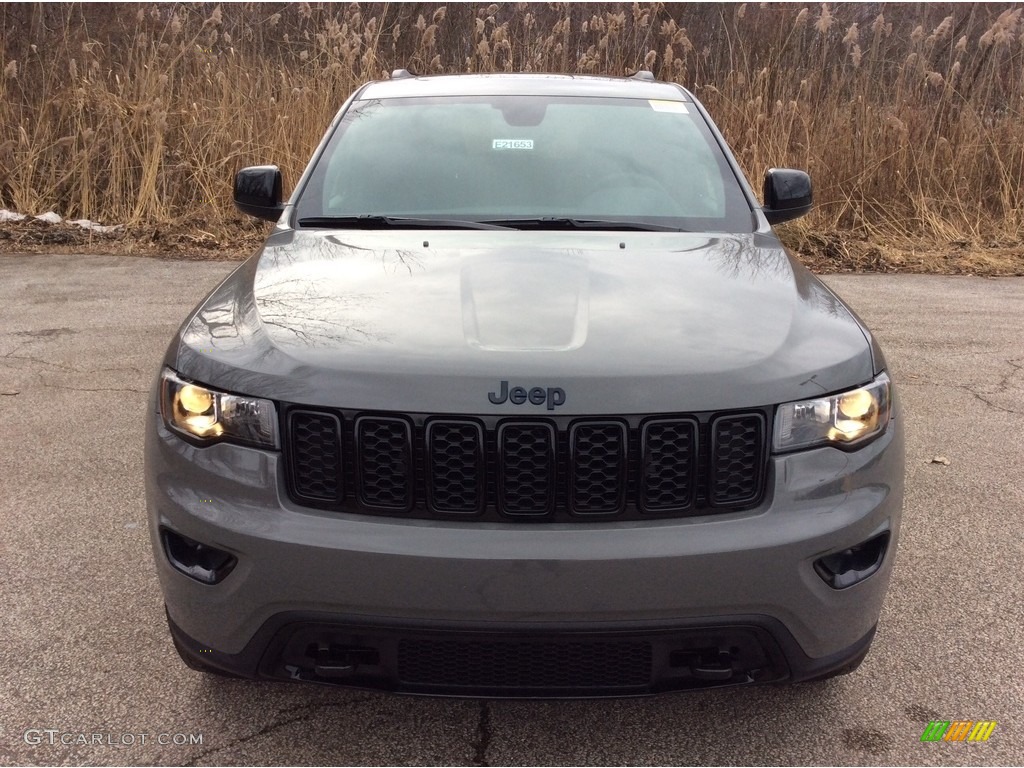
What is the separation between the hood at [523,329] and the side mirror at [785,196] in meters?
0.75

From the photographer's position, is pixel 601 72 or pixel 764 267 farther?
pixel 601 72

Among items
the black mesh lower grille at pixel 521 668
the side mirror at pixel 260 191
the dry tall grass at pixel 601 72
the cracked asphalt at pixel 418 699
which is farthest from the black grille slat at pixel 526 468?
the dry tall grass at pixel 601 72

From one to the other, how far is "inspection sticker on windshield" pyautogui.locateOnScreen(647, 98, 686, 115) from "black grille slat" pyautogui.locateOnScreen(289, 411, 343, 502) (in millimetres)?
2269

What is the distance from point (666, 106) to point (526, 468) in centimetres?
226

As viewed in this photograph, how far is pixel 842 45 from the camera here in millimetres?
9555

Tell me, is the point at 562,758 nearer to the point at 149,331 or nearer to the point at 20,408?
the point at 20,408

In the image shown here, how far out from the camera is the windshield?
10.4 feet

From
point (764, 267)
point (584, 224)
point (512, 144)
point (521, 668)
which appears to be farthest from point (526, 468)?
point (512, 144)

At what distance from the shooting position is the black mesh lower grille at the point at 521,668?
197 cm

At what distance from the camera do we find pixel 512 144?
344cm

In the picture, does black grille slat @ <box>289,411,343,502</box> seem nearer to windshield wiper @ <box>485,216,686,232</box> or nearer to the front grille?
the front grille

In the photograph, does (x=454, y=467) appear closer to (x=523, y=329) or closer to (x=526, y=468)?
(x=526, y=468)

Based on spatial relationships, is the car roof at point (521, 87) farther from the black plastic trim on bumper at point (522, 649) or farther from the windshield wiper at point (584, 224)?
the black plastic trim on bumper at point (522, 649)

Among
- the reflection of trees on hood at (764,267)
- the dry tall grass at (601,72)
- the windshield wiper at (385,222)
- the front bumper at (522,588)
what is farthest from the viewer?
the dry tall grass at (601,72)
